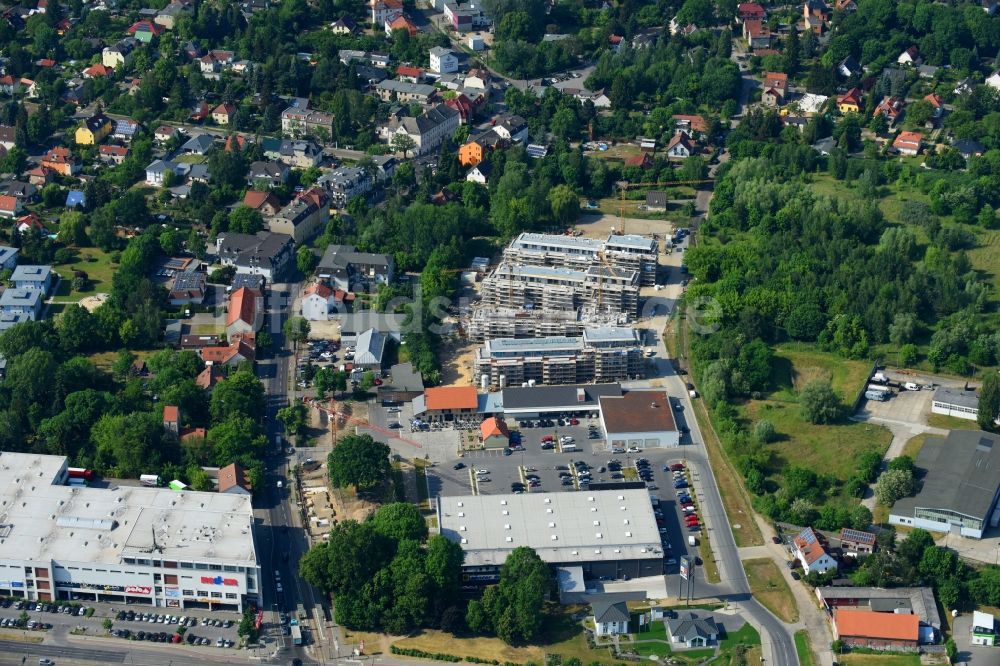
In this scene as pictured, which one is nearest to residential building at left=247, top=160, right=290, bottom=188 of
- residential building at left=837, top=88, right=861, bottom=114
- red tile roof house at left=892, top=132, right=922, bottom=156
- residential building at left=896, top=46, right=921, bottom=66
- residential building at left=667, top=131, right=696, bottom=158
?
residential building at left=667, top=131, right=696, bottom=158

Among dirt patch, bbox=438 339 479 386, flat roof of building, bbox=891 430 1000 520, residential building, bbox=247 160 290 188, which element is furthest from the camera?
residential building, bbox=247 160 290 188

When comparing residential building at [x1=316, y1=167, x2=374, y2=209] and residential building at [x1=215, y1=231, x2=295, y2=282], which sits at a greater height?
residential building at [x1=316, y1=167, x2=374, y2=209]

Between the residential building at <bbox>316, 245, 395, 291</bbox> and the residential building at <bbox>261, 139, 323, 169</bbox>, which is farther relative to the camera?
the residential building at <bbox>261, 139, 323, 169</bbox>

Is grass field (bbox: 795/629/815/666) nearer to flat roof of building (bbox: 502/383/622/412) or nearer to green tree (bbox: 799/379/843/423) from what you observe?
green tree (bbox: 799/379/843/423)

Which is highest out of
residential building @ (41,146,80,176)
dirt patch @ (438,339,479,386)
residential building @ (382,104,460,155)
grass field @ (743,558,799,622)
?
residential building @ (382,104,460,155)

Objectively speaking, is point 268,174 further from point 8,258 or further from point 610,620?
point 610,620

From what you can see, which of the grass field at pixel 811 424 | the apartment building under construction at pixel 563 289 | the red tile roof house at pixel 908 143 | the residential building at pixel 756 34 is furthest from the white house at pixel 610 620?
the residential building at pixel 756 34
